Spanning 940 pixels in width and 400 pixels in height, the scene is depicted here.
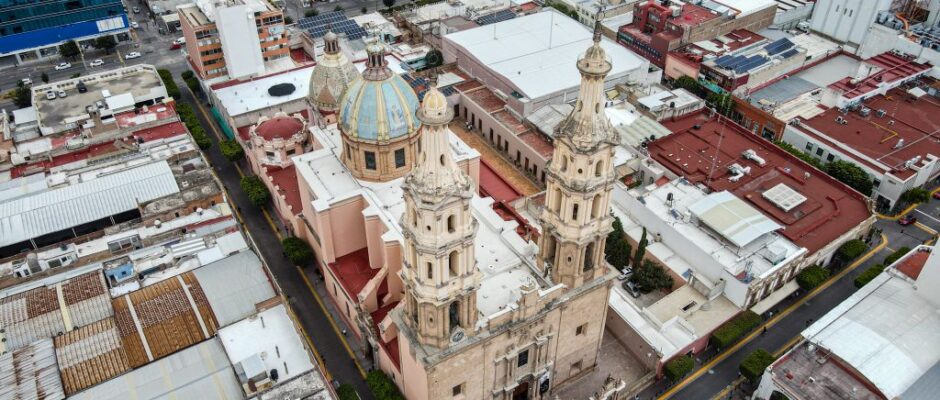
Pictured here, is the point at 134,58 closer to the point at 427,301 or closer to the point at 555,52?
the point at 555,52

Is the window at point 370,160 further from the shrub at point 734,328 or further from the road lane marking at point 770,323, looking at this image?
the shrub at point 734,328

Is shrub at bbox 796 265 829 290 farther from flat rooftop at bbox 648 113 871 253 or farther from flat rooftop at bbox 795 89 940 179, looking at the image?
flat rooftop at bbox 795 89 940 179

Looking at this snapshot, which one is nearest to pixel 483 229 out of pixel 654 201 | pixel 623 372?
pixel 623 372

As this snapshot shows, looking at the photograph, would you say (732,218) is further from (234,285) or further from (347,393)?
(234,285)

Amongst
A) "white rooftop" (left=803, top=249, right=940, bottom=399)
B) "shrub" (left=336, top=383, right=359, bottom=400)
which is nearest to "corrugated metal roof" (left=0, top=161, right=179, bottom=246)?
"shrub" (left=336, top=383, right=359, bottom=400)

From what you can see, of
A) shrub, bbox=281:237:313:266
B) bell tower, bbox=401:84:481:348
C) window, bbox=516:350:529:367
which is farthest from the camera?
shrub, bbox=281:237:313:266

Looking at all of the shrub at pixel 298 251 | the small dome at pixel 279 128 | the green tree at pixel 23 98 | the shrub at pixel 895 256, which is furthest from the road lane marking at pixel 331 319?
the green tree at pixel 23 98
